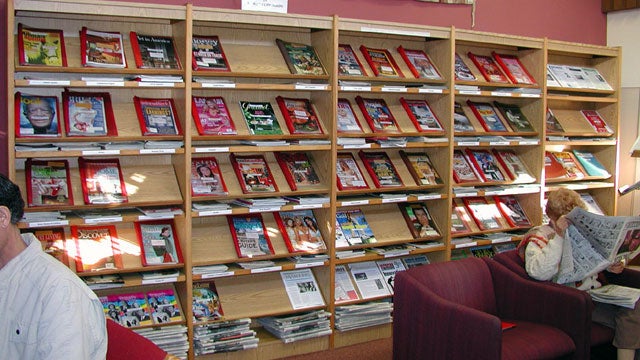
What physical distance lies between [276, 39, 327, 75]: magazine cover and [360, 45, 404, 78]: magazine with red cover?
0.47 meters

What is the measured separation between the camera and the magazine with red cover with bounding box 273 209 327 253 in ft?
15.4

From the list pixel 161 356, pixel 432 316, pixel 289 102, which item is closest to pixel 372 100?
pixel 289 102

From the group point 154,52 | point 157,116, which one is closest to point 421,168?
point 157,116

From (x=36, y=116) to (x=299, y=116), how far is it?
176 cm

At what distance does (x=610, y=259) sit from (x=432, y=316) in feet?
4.07

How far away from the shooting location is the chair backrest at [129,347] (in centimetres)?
226

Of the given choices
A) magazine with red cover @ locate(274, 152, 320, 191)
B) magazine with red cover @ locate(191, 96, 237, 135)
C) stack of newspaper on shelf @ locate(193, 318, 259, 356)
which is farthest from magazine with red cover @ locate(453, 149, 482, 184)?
stack of newspaper on shelf @ locate(193, 318, 259, 356)

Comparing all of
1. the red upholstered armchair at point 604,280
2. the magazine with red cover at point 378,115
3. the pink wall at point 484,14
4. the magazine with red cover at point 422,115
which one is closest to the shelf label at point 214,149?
the pink wall at point 484,14

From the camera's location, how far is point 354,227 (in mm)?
5066

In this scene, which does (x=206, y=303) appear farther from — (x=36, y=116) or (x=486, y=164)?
(x=486, y=164)

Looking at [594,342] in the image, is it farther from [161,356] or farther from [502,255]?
[161,356]

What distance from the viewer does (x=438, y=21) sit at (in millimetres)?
5844

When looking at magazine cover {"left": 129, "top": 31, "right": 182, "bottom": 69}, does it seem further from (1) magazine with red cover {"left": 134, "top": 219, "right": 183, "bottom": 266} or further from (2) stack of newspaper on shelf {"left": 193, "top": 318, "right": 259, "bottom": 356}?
(2) stack of newspaper on shelf {"left": 193, "top": 318, "right": 259, "bottom": 356}

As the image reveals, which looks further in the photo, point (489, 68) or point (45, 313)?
point (489, 68)
